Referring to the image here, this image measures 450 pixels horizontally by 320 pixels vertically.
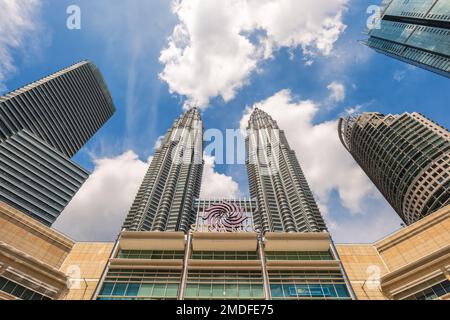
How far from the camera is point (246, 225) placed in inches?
1431

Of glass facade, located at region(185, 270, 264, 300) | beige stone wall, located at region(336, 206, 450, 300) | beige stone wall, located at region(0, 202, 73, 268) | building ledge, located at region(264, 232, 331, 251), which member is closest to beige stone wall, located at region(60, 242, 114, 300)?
beige stone wall, located at region(0, 202, 73, 268)

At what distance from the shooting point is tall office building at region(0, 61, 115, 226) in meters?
112

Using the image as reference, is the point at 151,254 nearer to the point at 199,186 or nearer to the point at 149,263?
the point at 149,263

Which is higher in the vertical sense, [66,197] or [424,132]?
[424,132]

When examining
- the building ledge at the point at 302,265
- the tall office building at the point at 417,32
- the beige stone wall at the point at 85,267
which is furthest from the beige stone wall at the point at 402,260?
the tall office building at the point at 417,32

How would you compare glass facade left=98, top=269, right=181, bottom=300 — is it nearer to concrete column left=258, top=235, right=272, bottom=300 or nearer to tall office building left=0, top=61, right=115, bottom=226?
concrete column left=258, top=235, right=272, bottom=300

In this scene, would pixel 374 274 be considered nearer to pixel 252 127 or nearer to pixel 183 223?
pixel 183 223

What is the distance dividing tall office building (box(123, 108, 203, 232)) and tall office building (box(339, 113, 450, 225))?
3668 inches

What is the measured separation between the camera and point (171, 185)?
5536 inches

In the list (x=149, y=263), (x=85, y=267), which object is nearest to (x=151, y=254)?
(x=149, y=263)
